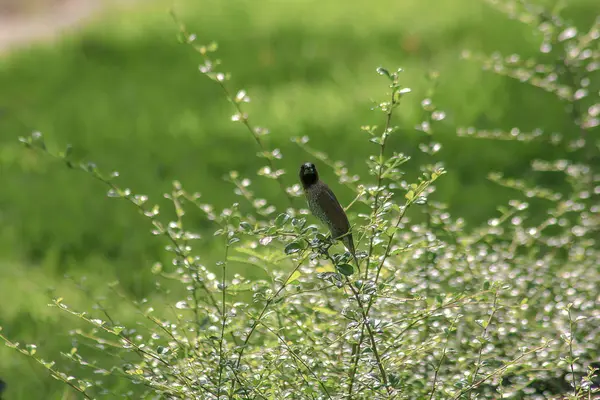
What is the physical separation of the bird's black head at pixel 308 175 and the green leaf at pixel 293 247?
28 centimetres

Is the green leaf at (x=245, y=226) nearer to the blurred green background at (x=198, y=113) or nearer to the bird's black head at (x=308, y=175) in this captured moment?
the bird's black head at (x=308, y=175)

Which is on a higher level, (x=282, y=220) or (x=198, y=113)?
(x=198, y=113)

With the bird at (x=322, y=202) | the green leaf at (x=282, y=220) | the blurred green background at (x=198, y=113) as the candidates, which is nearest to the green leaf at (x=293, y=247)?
the green leaf at (x=282, y=220)

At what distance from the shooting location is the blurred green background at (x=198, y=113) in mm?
5461

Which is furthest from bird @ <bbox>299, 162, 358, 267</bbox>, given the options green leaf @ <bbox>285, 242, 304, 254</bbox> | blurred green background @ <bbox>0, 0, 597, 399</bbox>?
blurred green background @ <bbox>0, 0, 597, 399</bbox>

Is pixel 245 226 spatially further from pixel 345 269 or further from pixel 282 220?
pixel 345 269

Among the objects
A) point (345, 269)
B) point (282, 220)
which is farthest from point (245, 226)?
point (345, 269)

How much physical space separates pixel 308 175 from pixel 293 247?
31 cm

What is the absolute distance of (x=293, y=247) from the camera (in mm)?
2461

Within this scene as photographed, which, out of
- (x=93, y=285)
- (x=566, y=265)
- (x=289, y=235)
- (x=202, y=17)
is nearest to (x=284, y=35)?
(x=202, y=17)

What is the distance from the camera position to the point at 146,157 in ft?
21.6

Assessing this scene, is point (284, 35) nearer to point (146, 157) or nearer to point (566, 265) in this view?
point (146, 157)

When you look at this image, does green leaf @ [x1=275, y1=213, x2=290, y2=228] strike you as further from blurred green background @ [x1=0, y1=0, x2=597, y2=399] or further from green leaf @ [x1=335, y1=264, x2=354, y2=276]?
blurred green background @ [x1=0, y1=0, x2=597, y2=399]

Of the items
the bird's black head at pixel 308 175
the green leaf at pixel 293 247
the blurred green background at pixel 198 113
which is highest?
the blurred green background at pixel 198 113
